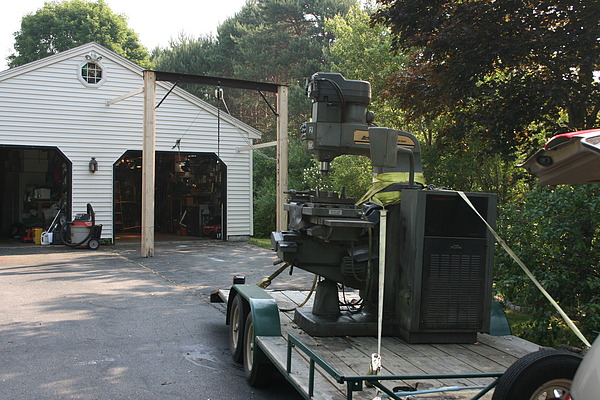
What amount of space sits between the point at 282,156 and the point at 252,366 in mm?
11126

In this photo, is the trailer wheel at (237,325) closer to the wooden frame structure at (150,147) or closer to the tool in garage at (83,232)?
the wooden frame structure at (150,147)

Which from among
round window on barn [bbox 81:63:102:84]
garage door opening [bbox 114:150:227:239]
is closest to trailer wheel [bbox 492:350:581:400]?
garage door opening [bbox 114:150:227:239]

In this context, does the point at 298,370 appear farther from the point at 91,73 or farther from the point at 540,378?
the point at 91,73

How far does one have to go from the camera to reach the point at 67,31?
46.0 m

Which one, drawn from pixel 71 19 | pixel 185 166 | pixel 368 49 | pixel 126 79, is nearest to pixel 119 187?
pixel 185 166

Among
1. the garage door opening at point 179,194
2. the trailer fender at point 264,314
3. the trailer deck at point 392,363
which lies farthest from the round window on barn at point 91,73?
the trailer deck at point 392,363

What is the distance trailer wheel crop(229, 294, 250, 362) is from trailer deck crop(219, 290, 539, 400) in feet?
1.47

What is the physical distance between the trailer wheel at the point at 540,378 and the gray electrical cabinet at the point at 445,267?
1723mm

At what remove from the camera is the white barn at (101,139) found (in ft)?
58.8

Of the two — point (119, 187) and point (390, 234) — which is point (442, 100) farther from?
point (119, 187)

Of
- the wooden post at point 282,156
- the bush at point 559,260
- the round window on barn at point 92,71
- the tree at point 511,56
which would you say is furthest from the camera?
the round window on barn at point 92,71

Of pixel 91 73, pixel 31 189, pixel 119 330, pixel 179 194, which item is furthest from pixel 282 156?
pixel 31 189

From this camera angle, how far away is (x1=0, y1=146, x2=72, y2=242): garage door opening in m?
20.3

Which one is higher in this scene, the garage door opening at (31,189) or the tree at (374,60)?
the tree at (374,60)
